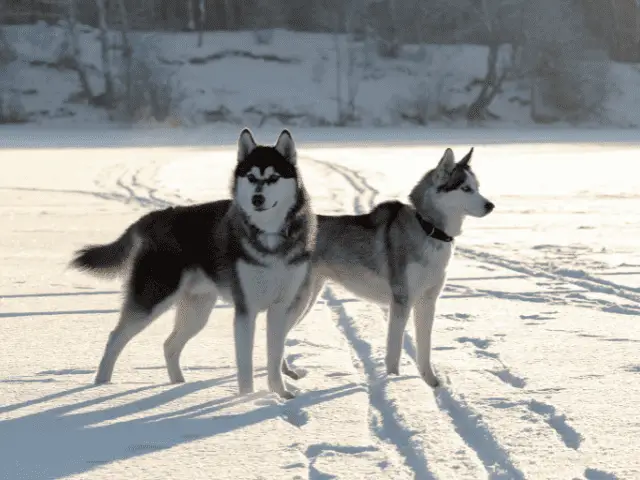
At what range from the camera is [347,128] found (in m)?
33.3

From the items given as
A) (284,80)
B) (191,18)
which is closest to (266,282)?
(284,80)

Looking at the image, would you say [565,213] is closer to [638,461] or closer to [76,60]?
[638,461]

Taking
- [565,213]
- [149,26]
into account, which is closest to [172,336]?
[565,213]

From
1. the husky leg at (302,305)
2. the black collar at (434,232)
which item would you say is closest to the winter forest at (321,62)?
the husky leg at (302,305)

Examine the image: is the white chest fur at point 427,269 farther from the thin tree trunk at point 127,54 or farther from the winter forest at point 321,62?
the thin tree trunk at point 127,54

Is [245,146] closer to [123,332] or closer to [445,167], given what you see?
[123,332]

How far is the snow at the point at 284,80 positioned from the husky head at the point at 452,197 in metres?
28.2

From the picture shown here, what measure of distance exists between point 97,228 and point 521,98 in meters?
29.8

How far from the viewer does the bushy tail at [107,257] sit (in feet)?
18.0

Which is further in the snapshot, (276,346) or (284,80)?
(284,80)

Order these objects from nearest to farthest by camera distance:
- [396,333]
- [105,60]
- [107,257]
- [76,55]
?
1. [107,257]
2. [396,333]
3. [76,55]
4. [105,60]

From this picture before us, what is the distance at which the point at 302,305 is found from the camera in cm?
573

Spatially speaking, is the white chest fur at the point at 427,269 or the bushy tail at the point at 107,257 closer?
the bushy tail at the point at 107,257

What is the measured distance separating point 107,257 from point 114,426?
1.19m
